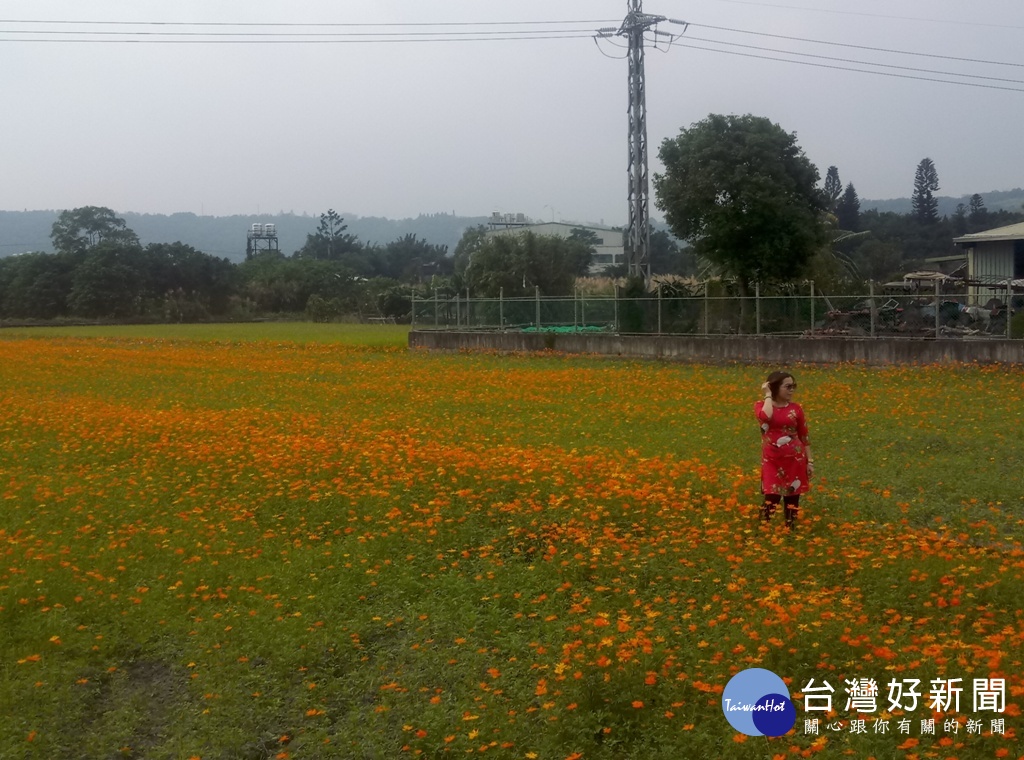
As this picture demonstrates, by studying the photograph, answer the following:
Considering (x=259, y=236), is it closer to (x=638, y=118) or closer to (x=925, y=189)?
(x=925, y=189)

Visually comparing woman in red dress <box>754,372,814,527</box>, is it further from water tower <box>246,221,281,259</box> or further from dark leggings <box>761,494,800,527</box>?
water tower <box>246,221,281,259</box>

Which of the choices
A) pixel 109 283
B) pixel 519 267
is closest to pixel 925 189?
pixel 519 267

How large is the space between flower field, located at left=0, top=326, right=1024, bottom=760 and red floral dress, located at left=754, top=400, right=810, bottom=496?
39 cm

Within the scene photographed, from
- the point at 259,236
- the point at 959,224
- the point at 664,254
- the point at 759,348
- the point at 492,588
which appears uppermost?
the point at 259,236

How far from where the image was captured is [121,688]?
645cm

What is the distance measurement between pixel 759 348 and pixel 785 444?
19.4 metres

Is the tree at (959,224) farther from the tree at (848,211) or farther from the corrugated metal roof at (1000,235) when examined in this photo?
the corrugated metal roof at (1000,235)

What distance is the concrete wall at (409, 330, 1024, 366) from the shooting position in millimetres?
23688

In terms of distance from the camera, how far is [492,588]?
7840 millimetres

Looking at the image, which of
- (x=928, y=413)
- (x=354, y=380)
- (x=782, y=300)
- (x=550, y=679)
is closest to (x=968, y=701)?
(x=550, y=679)

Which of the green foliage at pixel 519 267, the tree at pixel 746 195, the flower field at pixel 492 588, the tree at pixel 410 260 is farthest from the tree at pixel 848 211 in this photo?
the flower field at pixel 492 588

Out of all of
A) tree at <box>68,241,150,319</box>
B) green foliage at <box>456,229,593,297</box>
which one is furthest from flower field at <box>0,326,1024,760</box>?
tree at <box>68,241,150,319</box>

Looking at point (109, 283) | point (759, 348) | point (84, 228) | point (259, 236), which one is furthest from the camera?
point (259, 236)

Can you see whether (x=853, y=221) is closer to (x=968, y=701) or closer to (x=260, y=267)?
(x=260, y=267)
